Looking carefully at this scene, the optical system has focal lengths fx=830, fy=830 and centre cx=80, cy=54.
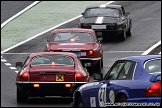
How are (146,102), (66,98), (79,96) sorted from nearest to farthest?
(146,102)
(79,96)
(66,98)

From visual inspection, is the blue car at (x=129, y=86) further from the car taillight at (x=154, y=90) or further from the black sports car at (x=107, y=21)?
the black sports car at (x=107, y=21)

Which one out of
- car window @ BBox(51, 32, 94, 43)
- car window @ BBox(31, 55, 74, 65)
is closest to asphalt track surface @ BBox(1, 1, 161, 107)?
car window @ BBox(31, 55, 74, 65)

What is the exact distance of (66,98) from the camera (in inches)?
808

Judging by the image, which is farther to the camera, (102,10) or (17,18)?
(17,18)

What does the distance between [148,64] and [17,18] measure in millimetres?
26223

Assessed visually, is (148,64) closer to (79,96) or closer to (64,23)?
(79,96)

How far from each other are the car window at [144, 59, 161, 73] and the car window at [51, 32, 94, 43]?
41.2 feet

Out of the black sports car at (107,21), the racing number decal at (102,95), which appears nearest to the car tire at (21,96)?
the racing number decal at (102,95)

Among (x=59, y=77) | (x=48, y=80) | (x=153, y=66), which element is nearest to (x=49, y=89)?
(x=48, y=80)

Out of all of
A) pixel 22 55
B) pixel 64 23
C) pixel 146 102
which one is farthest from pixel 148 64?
pixel 64 23

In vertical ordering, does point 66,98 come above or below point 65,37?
below

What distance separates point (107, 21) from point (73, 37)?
6.97 meters

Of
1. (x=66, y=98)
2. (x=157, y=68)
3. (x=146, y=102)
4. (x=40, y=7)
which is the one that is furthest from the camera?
(x=40, y=7)

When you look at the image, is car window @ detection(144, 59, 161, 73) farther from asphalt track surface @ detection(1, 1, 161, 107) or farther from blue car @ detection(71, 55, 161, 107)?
asphalt track surface @ detection(1, 1, 161, 107)
